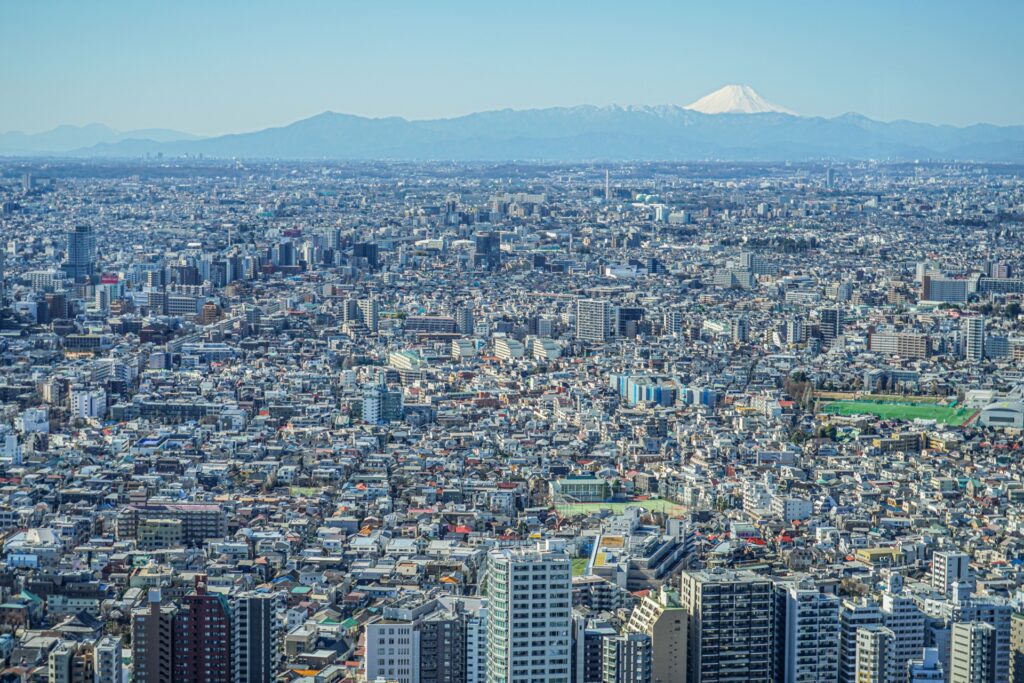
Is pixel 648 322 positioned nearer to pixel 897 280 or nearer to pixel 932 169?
pixel 897 280

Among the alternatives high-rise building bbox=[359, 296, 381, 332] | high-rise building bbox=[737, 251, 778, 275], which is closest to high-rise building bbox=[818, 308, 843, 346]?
high-rise building bbox=[359, 296, 381, 332]

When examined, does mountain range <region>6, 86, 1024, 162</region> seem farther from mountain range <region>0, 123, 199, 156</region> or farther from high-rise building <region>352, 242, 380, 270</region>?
high-rise building <region>352, 242, 380, 270</region>

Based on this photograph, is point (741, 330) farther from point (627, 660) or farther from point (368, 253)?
point (627, 660)

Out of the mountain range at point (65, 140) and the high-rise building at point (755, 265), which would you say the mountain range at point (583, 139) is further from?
the high-rise building at point (755, 265)

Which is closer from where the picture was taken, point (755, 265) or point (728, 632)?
point (728, 632)

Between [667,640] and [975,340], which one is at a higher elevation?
[667,640]

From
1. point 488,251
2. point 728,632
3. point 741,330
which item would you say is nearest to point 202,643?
point 728,632
